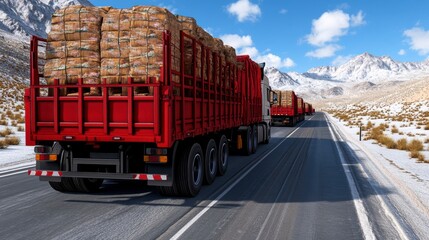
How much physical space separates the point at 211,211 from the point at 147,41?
3.05 m

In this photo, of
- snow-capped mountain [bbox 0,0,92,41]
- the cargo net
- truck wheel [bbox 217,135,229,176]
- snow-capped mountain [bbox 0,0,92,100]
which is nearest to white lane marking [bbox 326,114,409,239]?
truck wheel [bbox 217,135,229,176]

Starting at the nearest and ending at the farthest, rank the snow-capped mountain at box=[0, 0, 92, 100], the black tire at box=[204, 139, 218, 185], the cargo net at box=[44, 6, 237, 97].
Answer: the cargo net at box=[44, 6, 237, 97] < the black tire at box=[204, 139, 218, 185] < the snow-capped mountain at box=[0, 0, 92, 100]

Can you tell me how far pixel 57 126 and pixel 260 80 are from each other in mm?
9940

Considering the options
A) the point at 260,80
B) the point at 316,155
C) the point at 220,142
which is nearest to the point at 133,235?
the point at 220,142

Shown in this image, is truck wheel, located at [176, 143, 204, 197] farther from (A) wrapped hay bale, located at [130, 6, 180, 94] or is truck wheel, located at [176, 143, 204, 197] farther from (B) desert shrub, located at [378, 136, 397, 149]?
(B) desert shrub, located at [378, 136, 397, 149]

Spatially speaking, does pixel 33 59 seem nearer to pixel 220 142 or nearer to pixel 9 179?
pixel 9 179

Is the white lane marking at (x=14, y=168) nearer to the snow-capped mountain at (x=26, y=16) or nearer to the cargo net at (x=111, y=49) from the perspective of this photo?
the cargo net at (x=111, y=49)

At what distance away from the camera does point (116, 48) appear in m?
6.13

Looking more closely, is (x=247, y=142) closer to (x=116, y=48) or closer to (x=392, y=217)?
(x=392, y=217)

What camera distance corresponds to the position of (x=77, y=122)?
20.1 ft

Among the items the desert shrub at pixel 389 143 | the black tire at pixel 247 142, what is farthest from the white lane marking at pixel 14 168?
the desert shrub at pixel 389 143

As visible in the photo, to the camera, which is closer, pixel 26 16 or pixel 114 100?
pixel 114 100

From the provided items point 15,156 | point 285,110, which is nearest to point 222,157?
point 15,156

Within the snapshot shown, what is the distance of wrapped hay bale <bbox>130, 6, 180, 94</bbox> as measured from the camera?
5.97 meters
